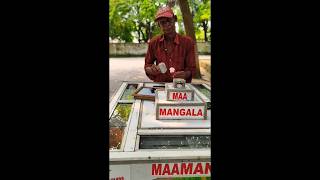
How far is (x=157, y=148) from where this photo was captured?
1.87 m

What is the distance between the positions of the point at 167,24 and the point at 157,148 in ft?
7.83

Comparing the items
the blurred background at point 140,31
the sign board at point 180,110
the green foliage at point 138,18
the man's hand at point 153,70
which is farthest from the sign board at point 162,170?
Answer: the green foliage at point 138,18

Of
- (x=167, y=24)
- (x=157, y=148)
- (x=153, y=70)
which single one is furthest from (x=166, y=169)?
(x=167, y=24)

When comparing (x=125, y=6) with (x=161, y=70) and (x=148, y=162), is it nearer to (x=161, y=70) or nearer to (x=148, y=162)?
(x=161, y=70)

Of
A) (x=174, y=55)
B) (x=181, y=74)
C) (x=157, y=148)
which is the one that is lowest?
(x=157, y=148)

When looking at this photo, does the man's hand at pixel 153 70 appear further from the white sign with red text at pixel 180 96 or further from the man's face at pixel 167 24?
the white sign with red text at pixel 180 96

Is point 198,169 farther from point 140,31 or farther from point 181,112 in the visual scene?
point 140,31

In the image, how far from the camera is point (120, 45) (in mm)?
17750

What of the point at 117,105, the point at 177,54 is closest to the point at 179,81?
the point at 117,105

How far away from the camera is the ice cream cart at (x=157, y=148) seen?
1736 millimetres

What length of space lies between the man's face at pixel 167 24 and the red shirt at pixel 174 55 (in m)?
0.33

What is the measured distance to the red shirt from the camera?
4.46m

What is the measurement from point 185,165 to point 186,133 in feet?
1.23

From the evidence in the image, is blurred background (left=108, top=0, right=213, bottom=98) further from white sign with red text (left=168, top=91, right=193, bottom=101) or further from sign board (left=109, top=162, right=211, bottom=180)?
sign board (left=109, top=162, right=211, bottom=180)
